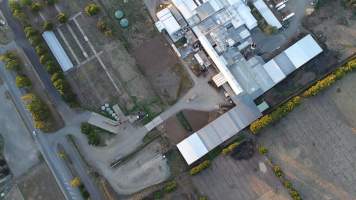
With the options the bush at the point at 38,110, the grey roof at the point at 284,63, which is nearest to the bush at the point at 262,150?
the grey roof at the point at 284,63

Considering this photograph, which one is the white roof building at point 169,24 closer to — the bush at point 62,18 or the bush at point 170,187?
the bush at point 62,18

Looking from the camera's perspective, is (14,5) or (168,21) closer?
(168,21)

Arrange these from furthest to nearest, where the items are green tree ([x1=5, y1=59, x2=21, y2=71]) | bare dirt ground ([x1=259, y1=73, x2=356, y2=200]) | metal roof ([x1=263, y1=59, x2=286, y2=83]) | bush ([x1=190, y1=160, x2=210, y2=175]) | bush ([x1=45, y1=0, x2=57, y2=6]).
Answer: bush ([x1=45, y1=0, x2=57, y2=6]) → metal roof ([x1=263, y1=59, x2=286, y2=83]) → green tree ([x1=5, y1=59, x2=21, y2=71]) → bare dirt ground ([x1=259, y1=73, x2=356, y2=200]) → bush ([x1=190, y1=160, x2=210, y2=175])

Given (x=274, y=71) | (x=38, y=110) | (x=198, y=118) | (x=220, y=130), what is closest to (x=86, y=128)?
(x=38, y=110)

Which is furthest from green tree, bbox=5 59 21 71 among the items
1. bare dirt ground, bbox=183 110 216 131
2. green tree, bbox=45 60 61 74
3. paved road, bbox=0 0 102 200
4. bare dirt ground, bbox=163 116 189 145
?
bare dirt ground, bbox=183 110 216 131

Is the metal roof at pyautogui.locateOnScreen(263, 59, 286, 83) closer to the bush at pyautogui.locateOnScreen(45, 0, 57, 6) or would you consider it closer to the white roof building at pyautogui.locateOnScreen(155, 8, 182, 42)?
the white roof building at pyautogui.locateOnScreen(155, 8, 182, 42)

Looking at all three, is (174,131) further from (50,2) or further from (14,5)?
(14,5)

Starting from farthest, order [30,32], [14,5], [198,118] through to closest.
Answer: [14,5], [30,32], [198,118]

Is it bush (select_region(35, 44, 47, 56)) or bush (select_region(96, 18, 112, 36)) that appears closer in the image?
bush (select_region(35, 44, 47, 56))
